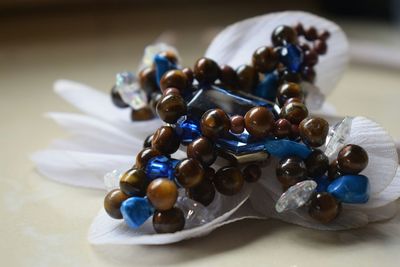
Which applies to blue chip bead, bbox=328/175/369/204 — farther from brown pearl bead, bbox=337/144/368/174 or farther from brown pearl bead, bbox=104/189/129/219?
brown pearl bead, bbox=104/189/129/219

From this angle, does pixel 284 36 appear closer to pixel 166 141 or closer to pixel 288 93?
pixel 288 93

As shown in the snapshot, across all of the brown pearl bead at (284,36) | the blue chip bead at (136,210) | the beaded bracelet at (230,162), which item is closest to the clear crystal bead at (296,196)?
the beaded bracelet at (230,162)

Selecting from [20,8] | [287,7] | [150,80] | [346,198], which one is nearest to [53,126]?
[150,80]

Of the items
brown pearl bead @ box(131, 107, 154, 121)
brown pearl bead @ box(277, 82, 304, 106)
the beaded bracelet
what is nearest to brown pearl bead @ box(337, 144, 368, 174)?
the beaded bracelet

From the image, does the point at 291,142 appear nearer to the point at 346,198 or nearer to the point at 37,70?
the point at 346,198

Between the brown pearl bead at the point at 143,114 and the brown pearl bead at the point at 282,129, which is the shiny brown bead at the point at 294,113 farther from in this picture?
the brown pearl bead at the point at 143,114
